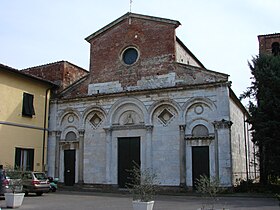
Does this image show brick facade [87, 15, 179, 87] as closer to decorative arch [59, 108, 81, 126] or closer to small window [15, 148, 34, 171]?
decorative arch [59, 108, 81, 126]

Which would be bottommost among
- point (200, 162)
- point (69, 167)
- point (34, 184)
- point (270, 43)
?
point (34, 184)

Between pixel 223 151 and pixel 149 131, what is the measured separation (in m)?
4.82

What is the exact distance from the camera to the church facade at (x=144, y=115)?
68.1 feet

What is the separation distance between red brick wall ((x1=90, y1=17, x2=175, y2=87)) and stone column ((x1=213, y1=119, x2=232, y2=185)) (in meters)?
5.16

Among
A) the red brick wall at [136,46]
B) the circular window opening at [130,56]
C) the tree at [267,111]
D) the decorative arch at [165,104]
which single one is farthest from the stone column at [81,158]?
the tree at [267,111]

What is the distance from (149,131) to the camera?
22.2 meters

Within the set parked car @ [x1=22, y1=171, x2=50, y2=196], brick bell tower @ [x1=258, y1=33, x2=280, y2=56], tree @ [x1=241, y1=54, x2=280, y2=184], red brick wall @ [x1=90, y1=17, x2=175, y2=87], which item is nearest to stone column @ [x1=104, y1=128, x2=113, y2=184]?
red brick wall @ [x1=90, y1=17, x2=175, y2=87]

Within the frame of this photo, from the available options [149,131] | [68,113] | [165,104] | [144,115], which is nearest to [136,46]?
[165,104]

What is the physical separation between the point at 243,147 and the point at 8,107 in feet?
57.7

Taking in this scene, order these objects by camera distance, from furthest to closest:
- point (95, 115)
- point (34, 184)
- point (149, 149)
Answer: point (95, 115), point (149, 149), point (34, 184)

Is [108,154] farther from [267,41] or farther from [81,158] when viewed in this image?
[267,41]

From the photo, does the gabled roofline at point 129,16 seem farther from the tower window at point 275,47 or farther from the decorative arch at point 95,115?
the tower window at point 275,47

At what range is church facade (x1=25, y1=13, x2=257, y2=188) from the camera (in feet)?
68.1

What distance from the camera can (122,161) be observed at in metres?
23.1
